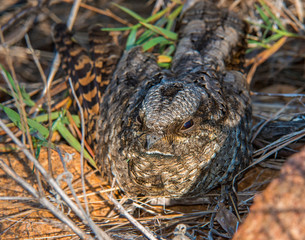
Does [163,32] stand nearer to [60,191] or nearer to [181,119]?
[181,119]

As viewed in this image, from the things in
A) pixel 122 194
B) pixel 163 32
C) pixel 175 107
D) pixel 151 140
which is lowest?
pixel 122 194

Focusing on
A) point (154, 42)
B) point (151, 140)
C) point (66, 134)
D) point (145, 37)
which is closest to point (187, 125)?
point (151, 140)

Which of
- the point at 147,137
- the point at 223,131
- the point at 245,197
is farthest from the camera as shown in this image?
the point at 245,197

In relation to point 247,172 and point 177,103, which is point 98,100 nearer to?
point 177,103

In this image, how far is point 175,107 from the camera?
76.7 inches

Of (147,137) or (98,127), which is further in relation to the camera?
(98,127)

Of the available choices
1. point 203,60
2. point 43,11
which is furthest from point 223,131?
point 43,11

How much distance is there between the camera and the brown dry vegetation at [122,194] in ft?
6.12

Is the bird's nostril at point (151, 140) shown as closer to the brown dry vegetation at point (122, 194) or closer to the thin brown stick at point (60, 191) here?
the brown dry vegetation at point (122, 194)

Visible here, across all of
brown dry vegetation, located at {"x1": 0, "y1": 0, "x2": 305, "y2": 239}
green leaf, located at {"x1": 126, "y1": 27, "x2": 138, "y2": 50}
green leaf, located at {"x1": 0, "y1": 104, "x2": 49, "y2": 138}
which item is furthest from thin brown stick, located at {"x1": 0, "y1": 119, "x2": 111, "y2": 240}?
green leaf, located at {"x1": 126, "y1": 27, "x2": 138, "y2": 50}

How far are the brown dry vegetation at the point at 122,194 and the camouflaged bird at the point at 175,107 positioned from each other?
0.63ft

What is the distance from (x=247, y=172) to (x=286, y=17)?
2017 millimetres

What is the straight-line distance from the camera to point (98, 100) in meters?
2.93

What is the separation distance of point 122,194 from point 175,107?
926 millimetres
